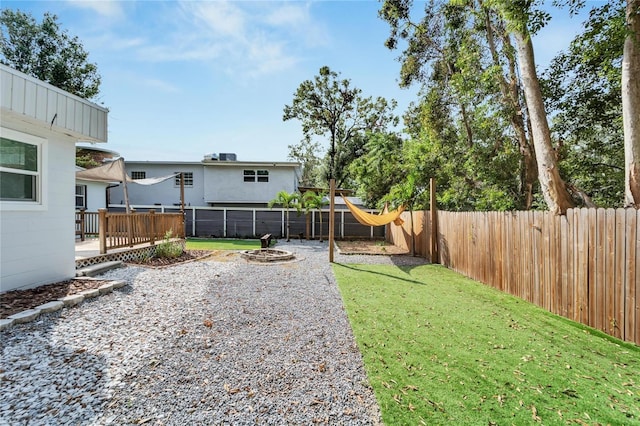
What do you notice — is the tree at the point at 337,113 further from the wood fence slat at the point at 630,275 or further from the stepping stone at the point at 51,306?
the wood fence slat at the point at 630,275

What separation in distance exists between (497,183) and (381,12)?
7.67 meters

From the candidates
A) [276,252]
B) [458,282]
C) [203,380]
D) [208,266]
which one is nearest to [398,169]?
[276,252]

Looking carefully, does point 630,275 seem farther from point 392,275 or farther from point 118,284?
point 118,284

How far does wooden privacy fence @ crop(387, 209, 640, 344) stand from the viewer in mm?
3535

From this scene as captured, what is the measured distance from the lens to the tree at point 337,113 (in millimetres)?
23531

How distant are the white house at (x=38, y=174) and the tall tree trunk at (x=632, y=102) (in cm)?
832

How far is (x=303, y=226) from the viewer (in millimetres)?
15805

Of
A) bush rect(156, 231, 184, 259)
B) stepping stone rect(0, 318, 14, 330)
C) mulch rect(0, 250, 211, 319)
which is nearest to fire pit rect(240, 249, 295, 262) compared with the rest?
bush rect(156, 231, 184, 259)

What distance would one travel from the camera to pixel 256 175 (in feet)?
59.8

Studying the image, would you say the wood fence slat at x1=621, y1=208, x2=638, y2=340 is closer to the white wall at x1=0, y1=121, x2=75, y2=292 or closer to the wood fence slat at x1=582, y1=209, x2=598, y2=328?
the wood fence slat at x1=582, y1=209, x2=598, y2=328

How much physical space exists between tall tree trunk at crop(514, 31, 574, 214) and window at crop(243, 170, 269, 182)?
14.2m

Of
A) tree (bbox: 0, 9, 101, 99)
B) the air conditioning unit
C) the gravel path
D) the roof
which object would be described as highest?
tree (bbox: 0, 9, 101, 99)

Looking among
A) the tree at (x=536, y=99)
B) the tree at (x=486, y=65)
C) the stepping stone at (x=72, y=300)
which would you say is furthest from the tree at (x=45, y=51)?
the tree at (x=536, y=99)

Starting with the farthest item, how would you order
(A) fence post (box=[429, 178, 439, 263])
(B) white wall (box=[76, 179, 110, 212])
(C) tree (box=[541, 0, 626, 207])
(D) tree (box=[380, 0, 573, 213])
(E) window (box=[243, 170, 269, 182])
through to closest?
(E) window (box=[243, 170, 269, 182]) < (B) white wall (box=[76, 179, 110, 212]) < (A) fence post (box=[429, 178, 439, 263]) < (C) tree (box=[541, 0, 626, 207]) < (D) tree (box=[380, 0, 573, 213])
